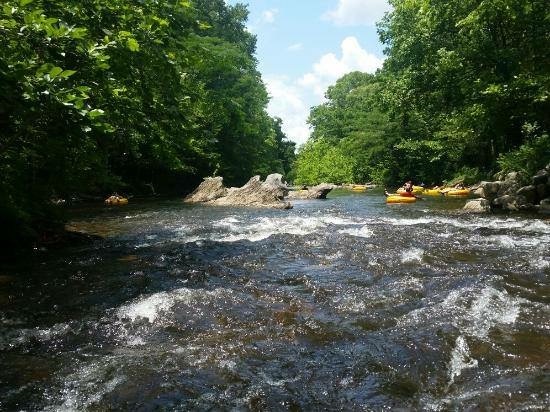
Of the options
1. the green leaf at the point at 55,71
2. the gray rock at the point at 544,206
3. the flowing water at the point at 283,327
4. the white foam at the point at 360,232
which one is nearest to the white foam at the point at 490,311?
the flowing water at the point at 283,327

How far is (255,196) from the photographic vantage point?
20703 mm

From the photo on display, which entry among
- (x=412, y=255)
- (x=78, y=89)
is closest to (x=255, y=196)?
(x=412, y=255)

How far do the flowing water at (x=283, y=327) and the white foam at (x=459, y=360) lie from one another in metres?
0.02

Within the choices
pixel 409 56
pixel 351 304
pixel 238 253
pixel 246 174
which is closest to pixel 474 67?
pixel 409 56

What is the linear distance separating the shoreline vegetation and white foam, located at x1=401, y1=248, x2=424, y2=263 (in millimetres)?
4609

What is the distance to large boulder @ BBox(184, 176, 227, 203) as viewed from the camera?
74.4 feet

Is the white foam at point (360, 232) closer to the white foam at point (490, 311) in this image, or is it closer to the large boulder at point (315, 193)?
the white foam at point (490, 311)

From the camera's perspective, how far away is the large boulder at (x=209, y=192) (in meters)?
22.7

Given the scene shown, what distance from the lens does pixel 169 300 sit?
5395 millimetres

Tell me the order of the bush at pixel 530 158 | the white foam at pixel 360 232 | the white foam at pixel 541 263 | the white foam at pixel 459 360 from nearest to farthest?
the white foam at pixel 459 360
the white foam at pixel 541 263
the white foam at pixel 360 232
the bush at pixel 530 158

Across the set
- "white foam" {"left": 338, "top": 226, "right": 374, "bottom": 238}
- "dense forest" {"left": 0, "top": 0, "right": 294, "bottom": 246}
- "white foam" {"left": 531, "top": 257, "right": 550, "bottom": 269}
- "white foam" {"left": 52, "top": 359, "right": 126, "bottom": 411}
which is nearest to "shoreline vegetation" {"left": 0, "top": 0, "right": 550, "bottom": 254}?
"dense forest" {"left": 0, "top": 0, "right": 294, "bottom": 246}

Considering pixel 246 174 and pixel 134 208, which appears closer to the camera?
pixel 134 208

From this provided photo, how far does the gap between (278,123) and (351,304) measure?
62710 millimetres

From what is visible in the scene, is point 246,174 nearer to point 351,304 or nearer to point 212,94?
point 212,94
